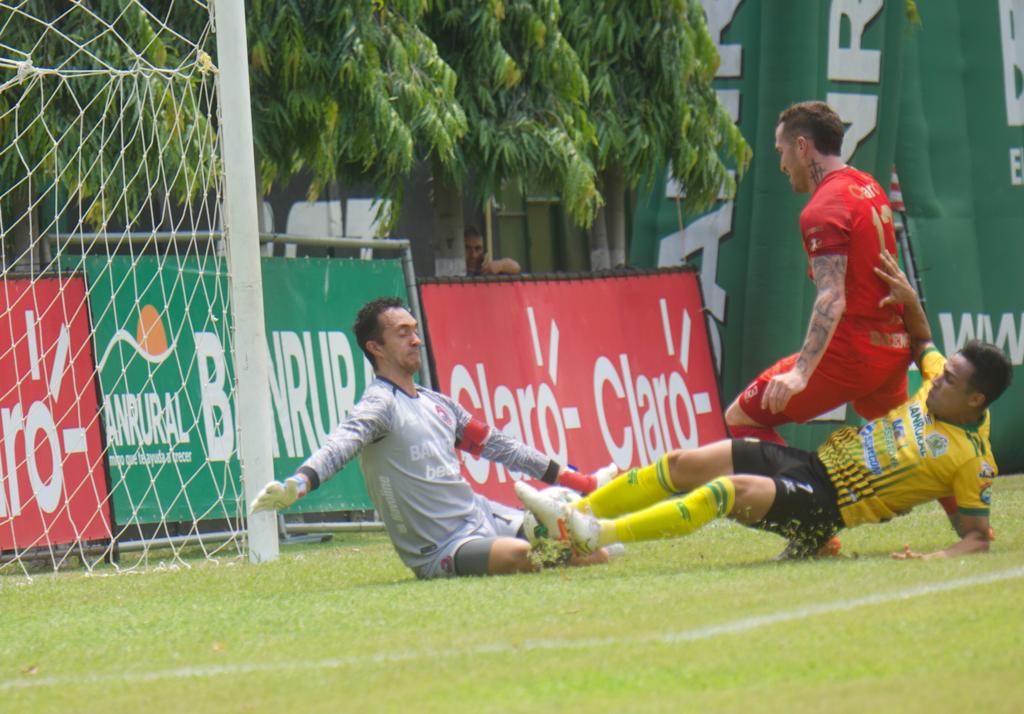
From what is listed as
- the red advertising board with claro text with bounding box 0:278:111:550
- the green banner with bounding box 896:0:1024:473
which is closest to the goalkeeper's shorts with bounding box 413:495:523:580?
the red advertising board with claro text with bounding box 0:278:111:550

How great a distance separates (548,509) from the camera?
699cm

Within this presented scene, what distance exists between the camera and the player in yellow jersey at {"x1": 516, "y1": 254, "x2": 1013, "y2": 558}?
6.87 meters

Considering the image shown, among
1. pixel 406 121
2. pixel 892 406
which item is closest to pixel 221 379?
pixel 406 121

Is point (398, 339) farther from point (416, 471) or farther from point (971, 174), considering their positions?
point (971, 174)

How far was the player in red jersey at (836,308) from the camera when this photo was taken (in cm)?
734

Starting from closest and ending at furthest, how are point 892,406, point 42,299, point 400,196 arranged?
point 892,406
point 42,299
point 400,196

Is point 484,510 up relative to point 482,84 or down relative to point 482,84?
down

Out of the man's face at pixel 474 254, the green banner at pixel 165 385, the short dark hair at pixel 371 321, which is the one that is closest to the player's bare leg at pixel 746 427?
the short dark hair at pixel 371 321

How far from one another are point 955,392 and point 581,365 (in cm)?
536

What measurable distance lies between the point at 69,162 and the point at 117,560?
7.54 ft

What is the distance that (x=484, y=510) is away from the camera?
303 inches

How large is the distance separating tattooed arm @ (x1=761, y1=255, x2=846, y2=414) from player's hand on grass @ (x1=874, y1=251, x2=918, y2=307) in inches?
7.0

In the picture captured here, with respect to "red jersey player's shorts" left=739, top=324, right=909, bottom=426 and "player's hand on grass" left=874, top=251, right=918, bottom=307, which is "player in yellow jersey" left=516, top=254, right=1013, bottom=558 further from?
"red jersey player's shorts" left=739, top=324, right=909, bottom=426

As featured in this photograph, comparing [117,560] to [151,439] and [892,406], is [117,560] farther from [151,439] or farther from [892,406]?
[892,406]
